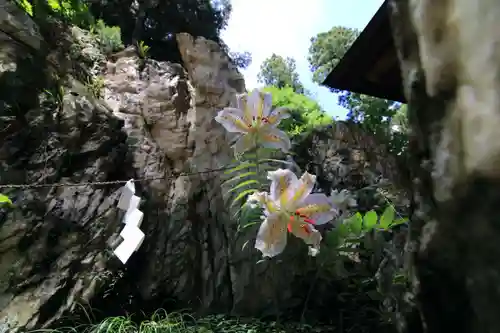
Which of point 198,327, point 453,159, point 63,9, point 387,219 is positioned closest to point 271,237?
point 387,219

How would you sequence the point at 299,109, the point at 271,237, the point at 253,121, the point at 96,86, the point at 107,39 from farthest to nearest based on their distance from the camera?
the point at 299,109
the point at 107,39
the point at 96,86
the point at 253,121
the point at 271,237

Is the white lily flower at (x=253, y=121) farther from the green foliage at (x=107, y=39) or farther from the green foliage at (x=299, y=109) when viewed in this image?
the green foliage at (x=299, y=109)

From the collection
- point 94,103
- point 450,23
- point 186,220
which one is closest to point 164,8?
point 94,103

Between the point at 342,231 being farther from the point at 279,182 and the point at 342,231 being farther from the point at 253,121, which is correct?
the point at 253,121

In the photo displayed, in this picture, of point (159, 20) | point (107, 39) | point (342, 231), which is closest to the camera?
point (342, 231)

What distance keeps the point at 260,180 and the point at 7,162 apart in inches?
69.9

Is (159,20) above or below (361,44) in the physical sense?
above

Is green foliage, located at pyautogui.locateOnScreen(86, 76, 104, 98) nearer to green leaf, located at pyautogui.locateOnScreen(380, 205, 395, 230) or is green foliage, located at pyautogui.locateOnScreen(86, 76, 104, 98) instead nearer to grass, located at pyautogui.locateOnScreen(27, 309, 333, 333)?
grass, located at pyautogui.locateOnScreen(27, 309, 333, 333)

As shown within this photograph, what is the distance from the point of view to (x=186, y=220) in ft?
12.2

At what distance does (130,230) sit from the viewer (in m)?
1.97

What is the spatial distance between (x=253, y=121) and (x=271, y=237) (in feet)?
2.15

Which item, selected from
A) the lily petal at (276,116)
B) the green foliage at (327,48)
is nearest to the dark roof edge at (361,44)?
the lily petal at (276,116)

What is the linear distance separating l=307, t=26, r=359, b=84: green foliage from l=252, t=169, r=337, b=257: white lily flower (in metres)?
6.91

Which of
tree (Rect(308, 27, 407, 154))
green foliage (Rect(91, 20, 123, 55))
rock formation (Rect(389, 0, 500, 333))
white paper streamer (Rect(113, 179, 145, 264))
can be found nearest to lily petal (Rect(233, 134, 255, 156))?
white paper streamer (Rect(113, 179, 145, 264))
